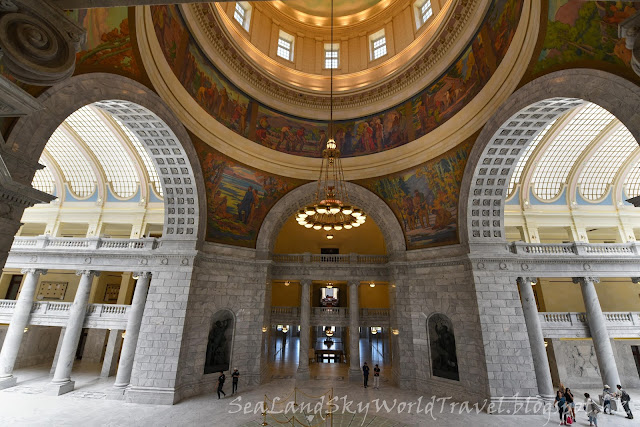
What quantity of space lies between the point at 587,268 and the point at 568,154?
23.1 feet

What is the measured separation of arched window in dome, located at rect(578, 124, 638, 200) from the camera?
17.5 meters

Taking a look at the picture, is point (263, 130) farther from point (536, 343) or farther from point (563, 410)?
point (563, 410)

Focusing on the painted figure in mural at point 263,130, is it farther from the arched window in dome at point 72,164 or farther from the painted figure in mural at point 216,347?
the arched window in dome at point 72,164

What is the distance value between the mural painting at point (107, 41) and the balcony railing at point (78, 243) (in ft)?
34.6

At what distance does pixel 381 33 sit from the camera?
19844 mm

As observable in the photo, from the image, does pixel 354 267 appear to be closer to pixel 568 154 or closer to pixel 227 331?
pixel 227 331

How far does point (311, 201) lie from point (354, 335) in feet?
28.5

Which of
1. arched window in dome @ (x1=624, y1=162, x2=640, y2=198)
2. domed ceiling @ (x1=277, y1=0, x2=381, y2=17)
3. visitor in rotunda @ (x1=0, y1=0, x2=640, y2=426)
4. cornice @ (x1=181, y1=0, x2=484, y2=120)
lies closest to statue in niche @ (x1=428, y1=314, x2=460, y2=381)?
visitor in rotunda @ (x1=0, y1=0, x2=640, y2=426)

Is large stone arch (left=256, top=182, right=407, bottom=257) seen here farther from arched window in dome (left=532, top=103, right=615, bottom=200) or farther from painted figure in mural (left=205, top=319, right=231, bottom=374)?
arched window in dome (left=532, top=103, right=615, bottom=200)

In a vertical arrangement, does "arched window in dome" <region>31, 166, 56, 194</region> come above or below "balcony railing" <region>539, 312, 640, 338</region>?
above

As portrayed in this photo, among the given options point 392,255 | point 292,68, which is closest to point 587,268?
point 392,255

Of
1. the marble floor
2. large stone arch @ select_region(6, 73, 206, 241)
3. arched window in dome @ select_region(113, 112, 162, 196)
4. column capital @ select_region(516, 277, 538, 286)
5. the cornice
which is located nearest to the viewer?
large stone arch @ select_region(6, 73, 206, 241)

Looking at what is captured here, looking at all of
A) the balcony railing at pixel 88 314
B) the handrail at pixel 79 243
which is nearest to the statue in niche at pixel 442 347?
the handrail at pixel 79 243

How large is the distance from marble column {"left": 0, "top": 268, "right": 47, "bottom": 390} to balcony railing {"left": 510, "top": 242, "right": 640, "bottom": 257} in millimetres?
27073
